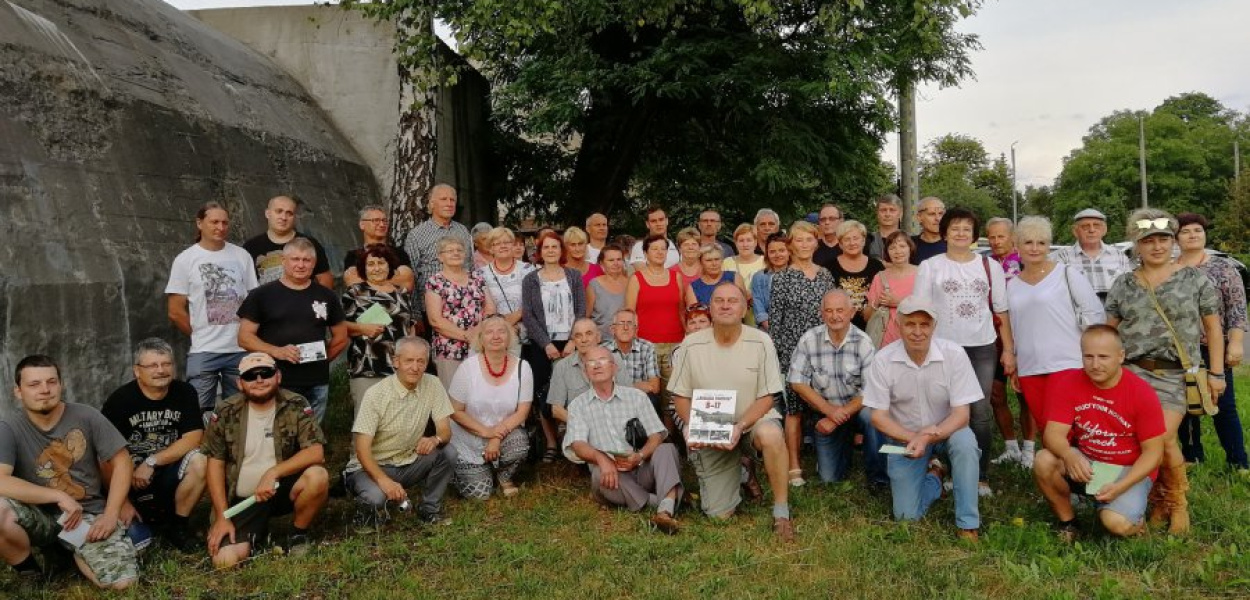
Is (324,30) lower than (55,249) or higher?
higher

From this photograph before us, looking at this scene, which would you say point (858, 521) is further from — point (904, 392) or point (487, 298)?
point (487, 298)

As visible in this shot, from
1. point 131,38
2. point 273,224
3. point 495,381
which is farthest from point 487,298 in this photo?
point 131,38

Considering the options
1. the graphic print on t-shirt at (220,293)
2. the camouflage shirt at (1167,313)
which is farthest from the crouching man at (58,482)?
the camouflage shirt at (1167,313)

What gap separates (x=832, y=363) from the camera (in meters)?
5.77

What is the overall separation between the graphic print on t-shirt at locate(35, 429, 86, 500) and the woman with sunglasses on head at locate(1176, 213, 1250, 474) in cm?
647

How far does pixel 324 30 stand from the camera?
449 inches

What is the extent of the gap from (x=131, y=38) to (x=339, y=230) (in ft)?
9.12

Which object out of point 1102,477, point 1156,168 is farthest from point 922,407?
point 1156,168

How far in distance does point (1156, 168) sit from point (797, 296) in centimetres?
5613

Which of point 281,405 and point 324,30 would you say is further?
point 324,30

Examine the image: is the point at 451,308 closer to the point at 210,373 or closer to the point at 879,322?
the point at 210,373

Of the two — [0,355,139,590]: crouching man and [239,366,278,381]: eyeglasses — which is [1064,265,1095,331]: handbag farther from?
[0,355,139,590]: crouching man

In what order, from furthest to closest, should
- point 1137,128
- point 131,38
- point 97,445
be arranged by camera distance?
point 1137,128 < point 131,38 < point 97,445

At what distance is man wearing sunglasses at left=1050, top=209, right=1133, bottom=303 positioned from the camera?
5.96 m
